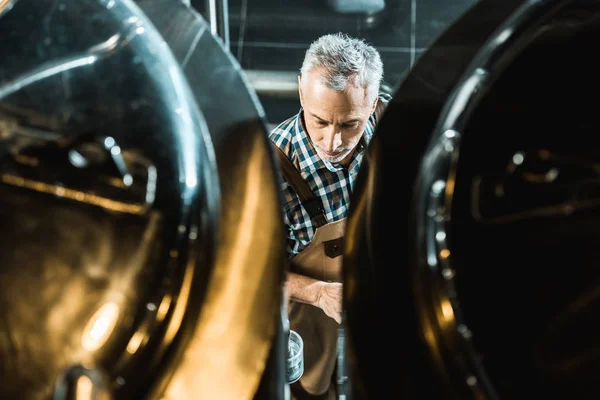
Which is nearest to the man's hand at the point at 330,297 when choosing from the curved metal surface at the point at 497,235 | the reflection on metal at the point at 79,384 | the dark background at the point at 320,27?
the curved metal surface at the point at 497,235

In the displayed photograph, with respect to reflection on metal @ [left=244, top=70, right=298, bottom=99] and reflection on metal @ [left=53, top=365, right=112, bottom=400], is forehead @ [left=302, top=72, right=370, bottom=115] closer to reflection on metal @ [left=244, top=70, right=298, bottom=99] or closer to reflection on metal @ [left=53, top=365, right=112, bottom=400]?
reflection on metal @ [left=53, top=365, right=112, bottom=400]

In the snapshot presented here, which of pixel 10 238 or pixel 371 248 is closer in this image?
pixel 10 238

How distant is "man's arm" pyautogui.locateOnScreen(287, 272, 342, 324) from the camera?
134 centimetres

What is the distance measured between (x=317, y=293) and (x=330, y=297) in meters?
0.05

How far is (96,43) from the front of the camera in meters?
0.52

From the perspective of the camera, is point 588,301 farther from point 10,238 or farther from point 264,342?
point 10,238

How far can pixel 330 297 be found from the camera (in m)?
1.34

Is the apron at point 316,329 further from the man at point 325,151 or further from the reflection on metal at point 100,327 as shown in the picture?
the reflection on metal at point 100,327

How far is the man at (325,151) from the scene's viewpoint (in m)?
1.28

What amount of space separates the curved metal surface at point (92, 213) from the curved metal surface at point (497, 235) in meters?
0.15

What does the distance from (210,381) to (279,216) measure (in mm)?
Result: 139

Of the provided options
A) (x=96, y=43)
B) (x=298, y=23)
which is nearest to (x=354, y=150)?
(x=96, y=43)

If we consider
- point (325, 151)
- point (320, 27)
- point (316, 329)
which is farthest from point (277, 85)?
point (325, 151)

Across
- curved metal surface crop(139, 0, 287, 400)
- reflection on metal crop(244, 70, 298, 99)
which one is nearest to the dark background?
reflection on metal crop(244, 70, 298, 99)
